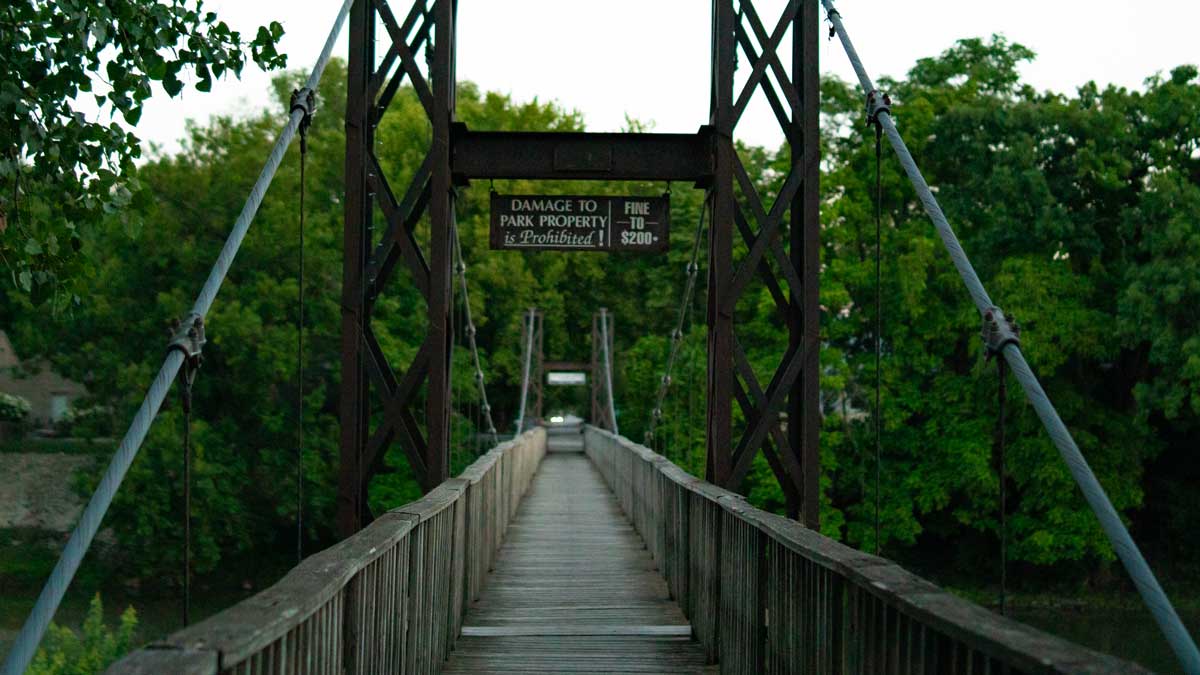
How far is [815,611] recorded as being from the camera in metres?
4.05

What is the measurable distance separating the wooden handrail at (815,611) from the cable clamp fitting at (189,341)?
2.03 metres

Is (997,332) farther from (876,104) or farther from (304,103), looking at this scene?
(304,103)

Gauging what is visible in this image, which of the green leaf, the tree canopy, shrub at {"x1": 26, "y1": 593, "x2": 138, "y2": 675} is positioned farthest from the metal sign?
the tree canopy

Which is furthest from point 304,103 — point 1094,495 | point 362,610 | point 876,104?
point 1094,495

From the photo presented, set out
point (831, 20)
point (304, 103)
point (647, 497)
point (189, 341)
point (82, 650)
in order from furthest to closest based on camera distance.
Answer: point (82, 650)
point (647, 497)
point (831, 20)
point (304, 103)
point (189, 341)

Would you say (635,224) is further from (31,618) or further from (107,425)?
(107,425)

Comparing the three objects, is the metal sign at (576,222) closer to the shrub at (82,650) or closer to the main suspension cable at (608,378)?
the shrub at (82,650)

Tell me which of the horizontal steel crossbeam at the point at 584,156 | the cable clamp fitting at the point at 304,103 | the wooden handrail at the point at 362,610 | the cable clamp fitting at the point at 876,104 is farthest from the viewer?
the horizontal steel crossbeam at the point at 584,156

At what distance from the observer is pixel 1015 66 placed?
34.8 meters

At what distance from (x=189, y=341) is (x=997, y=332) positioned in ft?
8.91

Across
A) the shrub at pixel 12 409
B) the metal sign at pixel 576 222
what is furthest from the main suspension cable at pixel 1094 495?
the shrub at pixel 12 409

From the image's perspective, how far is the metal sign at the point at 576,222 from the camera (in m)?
8.69

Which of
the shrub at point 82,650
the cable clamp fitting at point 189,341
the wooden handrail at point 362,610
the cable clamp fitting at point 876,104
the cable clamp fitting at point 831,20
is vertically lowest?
the shrub at point 82,650

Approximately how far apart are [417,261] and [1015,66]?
30.0m
